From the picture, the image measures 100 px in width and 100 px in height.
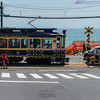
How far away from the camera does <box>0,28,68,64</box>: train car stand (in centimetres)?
3184

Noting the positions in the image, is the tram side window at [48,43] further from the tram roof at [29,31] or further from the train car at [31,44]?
the tram roof at [29,31]

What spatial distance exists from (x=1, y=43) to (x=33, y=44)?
3.42m

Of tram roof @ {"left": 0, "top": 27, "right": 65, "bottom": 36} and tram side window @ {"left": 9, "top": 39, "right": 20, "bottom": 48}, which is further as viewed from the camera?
tram roof @ {"left": 0, "top": 27, "right": 65, "bottom": 36}

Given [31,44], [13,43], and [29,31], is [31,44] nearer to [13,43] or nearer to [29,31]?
[29,31]

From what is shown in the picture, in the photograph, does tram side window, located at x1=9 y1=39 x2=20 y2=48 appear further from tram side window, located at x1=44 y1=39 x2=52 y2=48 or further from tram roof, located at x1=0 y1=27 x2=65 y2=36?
tram side window, located at x1=44 y1=39 x2=52 y2=48

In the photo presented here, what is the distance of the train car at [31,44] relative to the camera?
31844 millimetres

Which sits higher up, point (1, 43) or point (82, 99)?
point (1, 43)

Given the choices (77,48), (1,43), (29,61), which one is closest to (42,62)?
(29,61)

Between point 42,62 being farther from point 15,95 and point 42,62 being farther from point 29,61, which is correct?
point 15,95

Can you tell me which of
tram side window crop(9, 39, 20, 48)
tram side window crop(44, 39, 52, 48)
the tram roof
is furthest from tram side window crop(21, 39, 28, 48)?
tram side window crop(44, 39, 52, 48)

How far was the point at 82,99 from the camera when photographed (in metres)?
12.5

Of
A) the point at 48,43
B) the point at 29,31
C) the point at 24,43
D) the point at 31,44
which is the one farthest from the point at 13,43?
the point at 48,43

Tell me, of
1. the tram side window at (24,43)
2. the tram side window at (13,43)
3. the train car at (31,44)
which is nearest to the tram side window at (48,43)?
the train car at (31,44)

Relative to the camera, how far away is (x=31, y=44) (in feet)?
Result: 105
